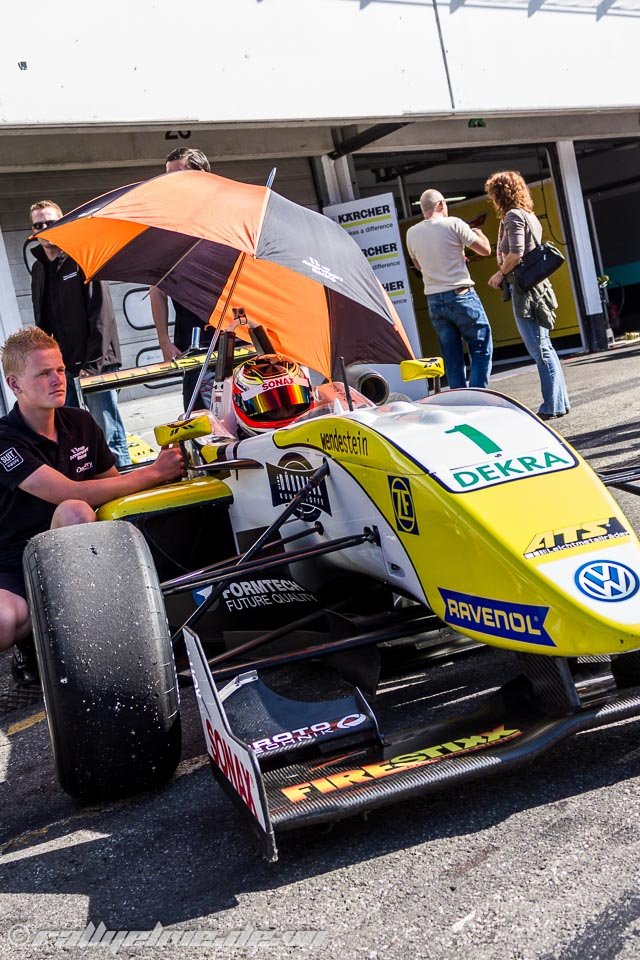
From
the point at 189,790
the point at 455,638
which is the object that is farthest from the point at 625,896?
the point at 455,638

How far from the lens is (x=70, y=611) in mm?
3021

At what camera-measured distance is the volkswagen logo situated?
2.73 m

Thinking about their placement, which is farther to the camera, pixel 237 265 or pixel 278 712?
pixel 237 265

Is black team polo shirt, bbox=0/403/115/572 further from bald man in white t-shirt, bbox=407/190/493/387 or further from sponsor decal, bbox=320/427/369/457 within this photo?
bald man in white t-shirt, bbox=407/190/493/387

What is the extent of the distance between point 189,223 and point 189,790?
233 cm

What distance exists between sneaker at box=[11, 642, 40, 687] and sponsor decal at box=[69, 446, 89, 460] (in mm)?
792

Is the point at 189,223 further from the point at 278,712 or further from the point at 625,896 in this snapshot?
the point at 625,896

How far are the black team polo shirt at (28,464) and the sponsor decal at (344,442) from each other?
4.20 ft

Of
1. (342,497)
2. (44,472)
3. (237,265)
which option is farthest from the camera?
(237,265)

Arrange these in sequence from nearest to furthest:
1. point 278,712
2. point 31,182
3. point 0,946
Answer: point 0,946, point 278,712, point 31,182

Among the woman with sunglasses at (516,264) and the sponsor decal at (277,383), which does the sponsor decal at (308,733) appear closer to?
the sponsor decal at (277,383)

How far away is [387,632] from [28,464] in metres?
1.79

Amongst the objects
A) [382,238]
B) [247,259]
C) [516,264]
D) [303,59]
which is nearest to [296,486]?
[247,259]

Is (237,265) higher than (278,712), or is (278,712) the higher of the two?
(237,265)
